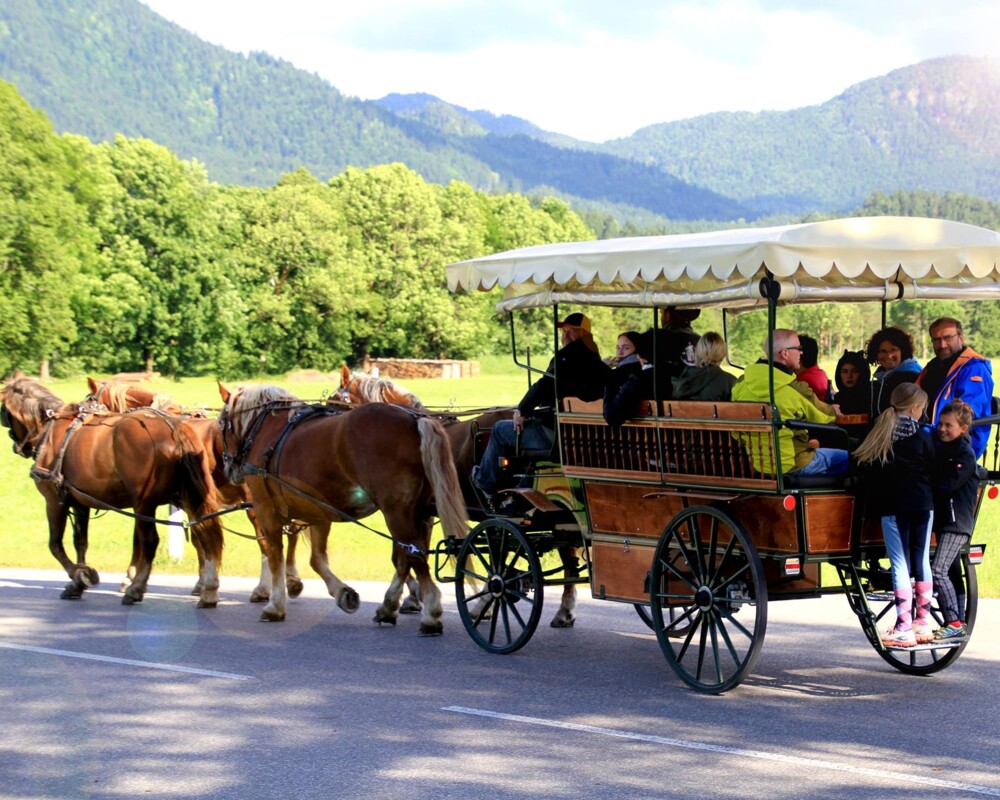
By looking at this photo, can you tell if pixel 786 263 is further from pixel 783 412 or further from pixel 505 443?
pixel 505 443

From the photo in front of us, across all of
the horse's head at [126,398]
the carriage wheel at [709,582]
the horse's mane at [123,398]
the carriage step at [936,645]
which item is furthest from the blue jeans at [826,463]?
the horse's mane at [123,398]

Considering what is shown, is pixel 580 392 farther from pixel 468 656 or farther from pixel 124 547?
pixel 124 547

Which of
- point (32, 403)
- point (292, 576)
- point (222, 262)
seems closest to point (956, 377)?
point (292, 576)

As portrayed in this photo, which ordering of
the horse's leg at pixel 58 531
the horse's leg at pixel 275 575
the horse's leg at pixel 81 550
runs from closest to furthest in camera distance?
the horse's leg at pixel 275 575 < the horse's leg at pixel 81 550 < the horse's leg at pixel 58 531

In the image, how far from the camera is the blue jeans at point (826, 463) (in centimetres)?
771

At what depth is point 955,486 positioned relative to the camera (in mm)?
7719

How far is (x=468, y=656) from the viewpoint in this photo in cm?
930

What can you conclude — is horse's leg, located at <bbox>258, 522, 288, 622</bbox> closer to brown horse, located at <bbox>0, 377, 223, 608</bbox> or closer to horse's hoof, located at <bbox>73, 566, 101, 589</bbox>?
brown horse, located at <bbox>0, 377, 223, 608</bbox>

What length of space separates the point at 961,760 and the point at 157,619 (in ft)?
22.1

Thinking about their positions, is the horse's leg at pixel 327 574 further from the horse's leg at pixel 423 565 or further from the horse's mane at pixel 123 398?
the horse's mane at pixel 123 398

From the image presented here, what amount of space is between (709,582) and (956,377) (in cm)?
191

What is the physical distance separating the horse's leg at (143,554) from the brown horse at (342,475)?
1.06 meters

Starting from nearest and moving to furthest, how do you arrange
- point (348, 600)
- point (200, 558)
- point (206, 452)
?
point (348, 600)
point (200, 558)
point (206, 452)

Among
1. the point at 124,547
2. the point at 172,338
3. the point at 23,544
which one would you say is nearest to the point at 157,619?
the point at 124,547
